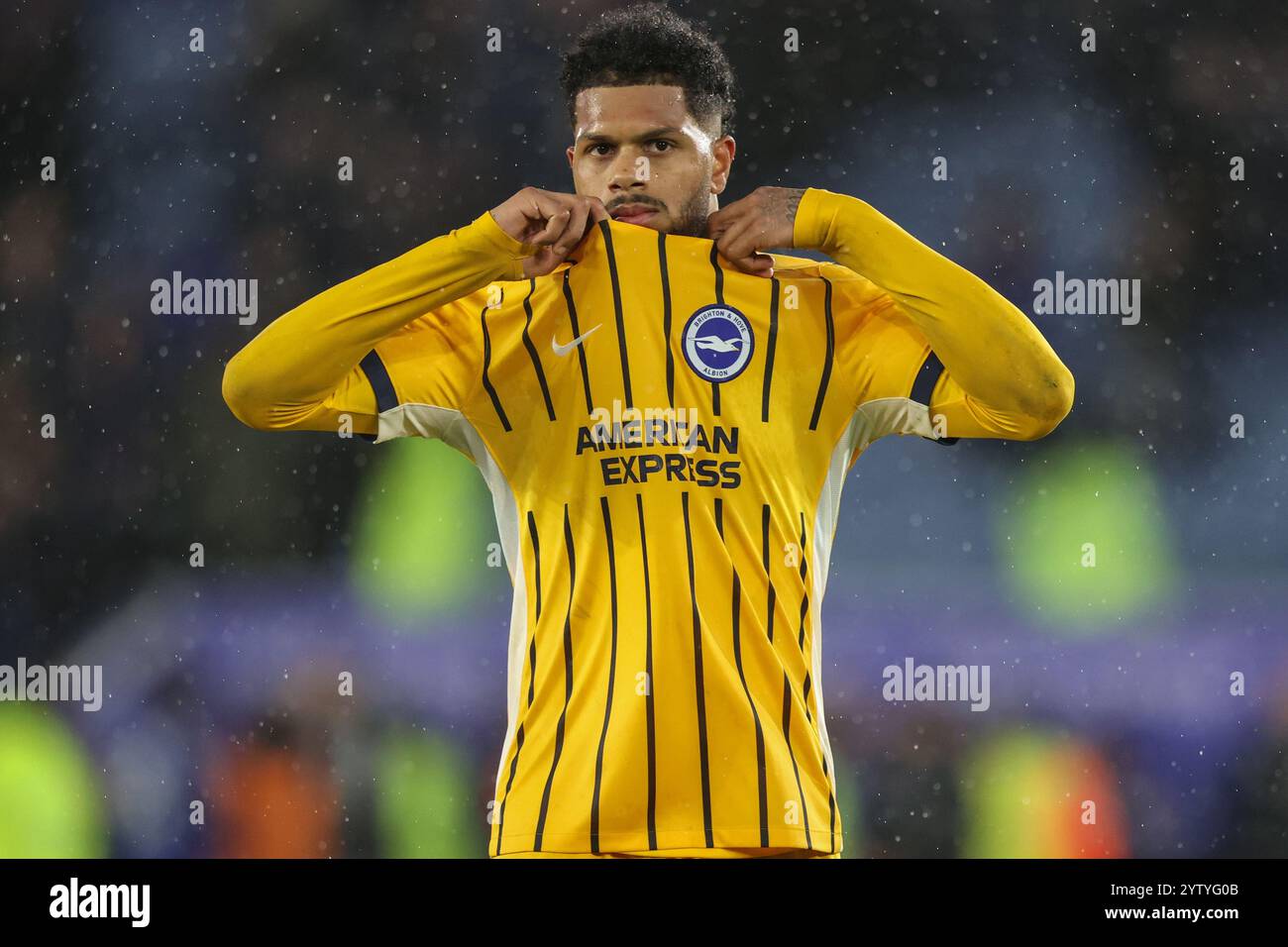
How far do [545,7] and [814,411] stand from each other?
258 cm

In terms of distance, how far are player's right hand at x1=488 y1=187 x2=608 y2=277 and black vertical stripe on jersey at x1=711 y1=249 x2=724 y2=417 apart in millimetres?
195

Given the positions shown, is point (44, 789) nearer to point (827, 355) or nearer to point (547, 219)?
point (547, 219)

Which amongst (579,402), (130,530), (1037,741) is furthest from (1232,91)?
(130,530)

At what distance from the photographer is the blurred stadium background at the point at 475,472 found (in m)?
4.21

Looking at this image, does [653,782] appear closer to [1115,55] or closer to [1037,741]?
[1037,741]

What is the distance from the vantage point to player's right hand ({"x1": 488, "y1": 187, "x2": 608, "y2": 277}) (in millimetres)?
2125

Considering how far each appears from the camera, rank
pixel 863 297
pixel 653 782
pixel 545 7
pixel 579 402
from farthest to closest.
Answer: pixel 545 7 < pixel 863 297 < pixel 579 402 < pixel 653 782

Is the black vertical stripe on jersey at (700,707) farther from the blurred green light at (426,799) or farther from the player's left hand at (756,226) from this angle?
the blurred green light at (426,799)

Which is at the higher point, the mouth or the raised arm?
the mouth

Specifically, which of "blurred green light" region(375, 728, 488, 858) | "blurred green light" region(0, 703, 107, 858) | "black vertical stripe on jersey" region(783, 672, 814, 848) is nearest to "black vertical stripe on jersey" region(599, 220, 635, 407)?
"black vertical stripe on jersey" region(783, 672, 814, 848)

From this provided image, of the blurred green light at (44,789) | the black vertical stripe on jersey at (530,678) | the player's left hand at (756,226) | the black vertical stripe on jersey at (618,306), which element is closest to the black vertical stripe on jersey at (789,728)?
the black vertical stripe on jersey at (530,678)

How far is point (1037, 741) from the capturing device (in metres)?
4.17

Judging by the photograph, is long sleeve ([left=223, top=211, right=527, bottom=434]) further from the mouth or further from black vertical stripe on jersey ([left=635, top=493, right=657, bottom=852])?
black vertical stripe on jersey ([left=635, top=493, right=657, bottom=852])

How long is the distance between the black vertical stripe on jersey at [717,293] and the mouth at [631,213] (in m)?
0.12
